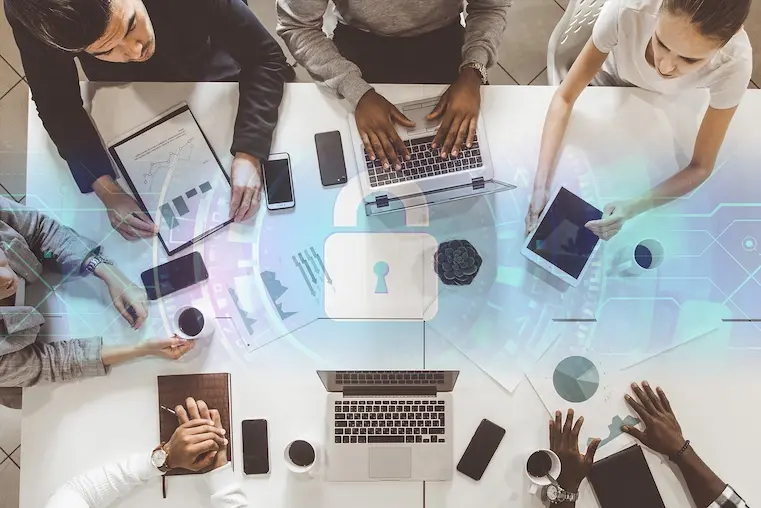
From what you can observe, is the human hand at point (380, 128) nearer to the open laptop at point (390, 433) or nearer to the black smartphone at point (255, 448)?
the open laptop at point (390, 433)

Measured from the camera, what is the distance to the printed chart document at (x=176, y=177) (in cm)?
125

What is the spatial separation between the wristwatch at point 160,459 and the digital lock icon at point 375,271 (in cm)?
44

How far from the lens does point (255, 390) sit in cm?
124

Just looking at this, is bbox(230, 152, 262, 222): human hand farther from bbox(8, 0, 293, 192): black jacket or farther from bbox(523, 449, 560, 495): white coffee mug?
bbox(523, 449, 560, 495): white coffee mug

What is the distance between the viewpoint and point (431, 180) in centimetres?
126

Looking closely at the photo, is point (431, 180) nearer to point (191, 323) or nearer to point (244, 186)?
point (244, 186)

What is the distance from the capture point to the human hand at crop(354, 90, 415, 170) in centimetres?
125

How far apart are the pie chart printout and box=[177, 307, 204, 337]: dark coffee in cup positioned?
76 cm

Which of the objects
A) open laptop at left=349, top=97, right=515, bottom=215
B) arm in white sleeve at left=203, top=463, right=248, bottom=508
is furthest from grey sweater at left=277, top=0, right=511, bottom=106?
arm in white sleeve at left=203, top=463, right=248, bottom=508

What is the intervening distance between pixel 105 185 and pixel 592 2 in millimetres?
1123

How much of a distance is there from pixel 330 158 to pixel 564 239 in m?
0.53

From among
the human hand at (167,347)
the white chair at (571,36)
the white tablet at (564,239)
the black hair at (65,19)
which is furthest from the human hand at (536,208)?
the black hair at (65,19)

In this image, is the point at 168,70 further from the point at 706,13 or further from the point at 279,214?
the point at 706,13

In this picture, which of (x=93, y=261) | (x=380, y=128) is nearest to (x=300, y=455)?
(x=93, y=261)
